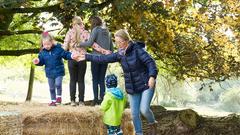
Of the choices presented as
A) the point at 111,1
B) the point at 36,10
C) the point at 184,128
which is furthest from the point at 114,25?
the point at 184,128

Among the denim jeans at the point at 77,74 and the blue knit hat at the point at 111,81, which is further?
the denim jeans at the point at 77,74

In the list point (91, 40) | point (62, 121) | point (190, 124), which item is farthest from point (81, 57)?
point (190, 124)

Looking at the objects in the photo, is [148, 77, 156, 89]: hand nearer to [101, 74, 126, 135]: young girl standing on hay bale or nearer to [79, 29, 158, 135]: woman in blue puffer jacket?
[79, 29, 158, 135]: woman in blue puffer jacket

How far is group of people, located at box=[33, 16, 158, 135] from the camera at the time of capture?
730 cm

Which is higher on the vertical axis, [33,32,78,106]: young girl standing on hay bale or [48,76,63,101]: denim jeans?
[33,32,78,106]: young girl standing on hay bale

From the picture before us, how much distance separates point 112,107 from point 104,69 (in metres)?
1.81

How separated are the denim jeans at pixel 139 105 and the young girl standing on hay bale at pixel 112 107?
246 millimetres

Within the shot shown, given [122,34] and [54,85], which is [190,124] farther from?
[122,34]

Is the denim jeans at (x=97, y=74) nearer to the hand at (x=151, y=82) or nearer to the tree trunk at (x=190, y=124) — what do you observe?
the hand at (x=151, y=82)

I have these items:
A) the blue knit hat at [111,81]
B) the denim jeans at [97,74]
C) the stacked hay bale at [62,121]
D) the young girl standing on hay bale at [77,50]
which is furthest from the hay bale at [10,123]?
the denim jeans at [97,74]

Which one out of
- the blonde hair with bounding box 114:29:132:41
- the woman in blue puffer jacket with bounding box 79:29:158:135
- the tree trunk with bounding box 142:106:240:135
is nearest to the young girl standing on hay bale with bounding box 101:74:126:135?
the woman in blue puffer jacket with bounding box 79:29:158:135

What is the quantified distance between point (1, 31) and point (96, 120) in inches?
337

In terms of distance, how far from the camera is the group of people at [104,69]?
7297mm

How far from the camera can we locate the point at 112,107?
724 centimetres
